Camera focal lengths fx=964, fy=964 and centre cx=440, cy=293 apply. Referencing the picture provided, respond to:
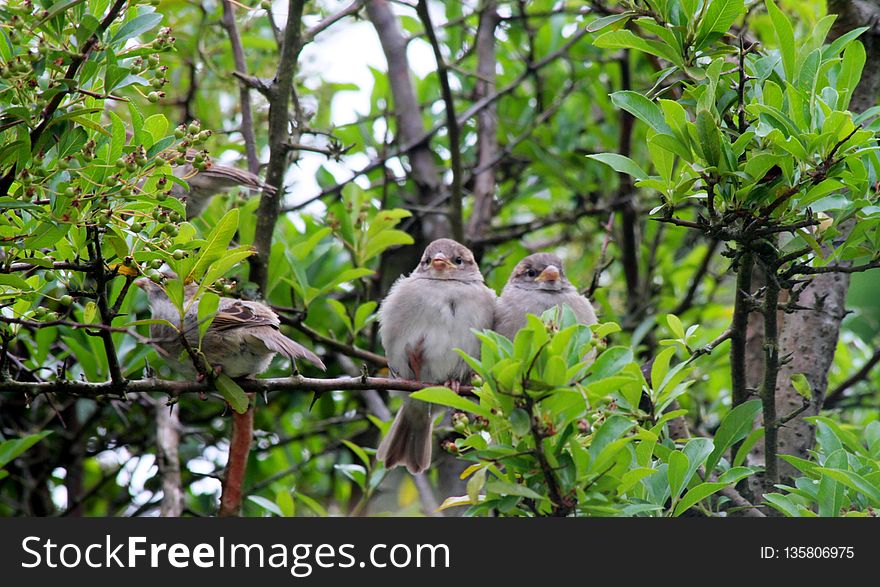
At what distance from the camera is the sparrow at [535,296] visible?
5270 mm

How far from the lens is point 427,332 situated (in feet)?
17.2

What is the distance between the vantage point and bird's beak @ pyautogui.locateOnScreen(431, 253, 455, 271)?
538 centimetres

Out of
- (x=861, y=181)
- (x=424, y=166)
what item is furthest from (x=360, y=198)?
(x=861, y=181)

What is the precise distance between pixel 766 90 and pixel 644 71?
3.76 m

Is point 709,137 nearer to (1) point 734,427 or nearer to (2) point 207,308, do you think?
(1) point 734,427

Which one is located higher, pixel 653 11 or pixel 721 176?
pixel 653 11

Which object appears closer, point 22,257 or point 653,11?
point 22,257

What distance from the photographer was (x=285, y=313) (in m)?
5.17

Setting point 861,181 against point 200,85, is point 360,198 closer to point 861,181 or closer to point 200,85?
point 200,85

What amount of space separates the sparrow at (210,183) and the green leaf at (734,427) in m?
2.59

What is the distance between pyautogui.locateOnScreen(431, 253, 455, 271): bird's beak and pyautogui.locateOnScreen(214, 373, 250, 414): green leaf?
7.10ft

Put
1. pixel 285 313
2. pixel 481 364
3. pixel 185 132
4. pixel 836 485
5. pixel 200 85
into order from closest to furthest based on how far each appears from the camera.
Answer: pixel 481 364 → pixel 185 132 → pixel 836 485 → pixel 285 313 → pixel 200 85

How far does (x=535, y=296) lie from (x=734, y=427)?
78.5 inches

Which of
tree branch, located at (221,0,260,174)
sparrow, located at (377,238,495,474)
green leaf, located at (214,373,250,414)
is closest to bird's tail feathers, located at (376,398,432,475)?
sparrow, located at (377,238,495,474)
